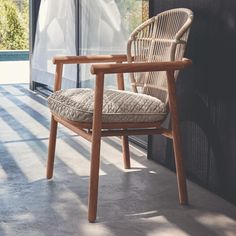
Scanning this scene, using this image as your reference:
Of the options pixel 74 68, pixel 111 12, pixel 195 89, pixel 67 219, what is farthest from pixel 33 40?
pixel 67 219

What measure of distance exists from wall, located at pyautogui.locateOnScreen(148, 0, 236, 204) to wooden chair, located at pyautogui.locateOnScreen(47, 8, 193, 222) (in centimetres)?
12

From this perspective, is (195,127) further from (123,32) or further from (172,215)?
(123,32)

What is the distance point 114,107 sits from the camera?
7.17 ft

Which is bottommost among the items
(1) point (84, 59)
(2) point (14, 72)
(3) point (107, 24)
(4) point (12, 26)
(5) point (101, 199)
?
(2) point (14, 72)

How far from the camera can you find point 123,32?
347 cm

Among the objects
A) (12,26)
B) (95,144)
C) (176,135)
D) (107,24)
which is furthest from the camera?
(12,26)

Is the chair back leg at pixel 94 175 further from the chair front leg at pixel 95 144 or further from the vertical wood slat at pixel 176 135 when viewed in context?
the vertical wood slat at pixel 176 135

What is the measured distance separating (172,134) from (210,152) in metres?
0.25

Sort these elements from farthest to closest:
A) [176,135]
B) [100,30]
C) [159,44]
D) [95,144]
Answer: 1. [100,30]
2. [159,44]
3. [176,135]
4. [95,144]

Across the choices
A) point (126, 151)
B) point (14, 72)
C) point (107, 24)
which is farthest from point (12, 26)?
point (126, 151)

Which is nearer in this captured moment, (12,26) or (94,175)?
(94,175)

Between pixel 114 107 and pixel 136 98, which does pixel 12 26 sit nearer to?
pixel 136 98

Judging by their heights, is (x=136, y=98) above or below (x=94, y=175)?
above

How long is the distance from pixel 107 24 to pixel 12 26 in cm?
601
